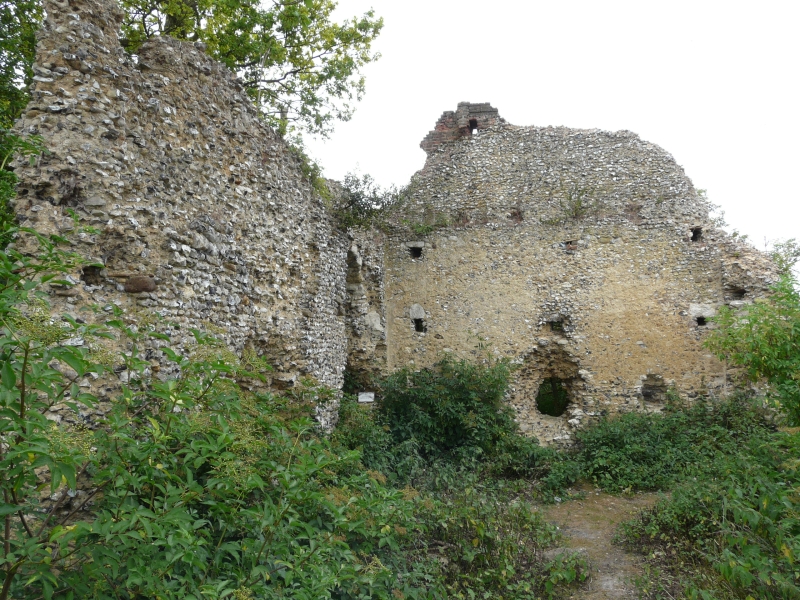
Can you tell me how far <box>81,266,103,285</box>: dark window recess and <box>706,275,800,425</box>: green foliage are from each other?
646 centimetres

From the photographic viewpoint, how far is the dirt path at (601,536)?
4633mm

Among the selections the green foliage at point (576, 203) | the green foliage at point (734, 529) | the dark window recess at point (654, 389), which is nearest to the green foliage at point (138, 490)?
the green foliage at point (734, 529)

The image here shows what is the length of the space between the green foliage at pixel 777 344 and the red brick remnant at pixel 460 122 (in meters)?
6.26

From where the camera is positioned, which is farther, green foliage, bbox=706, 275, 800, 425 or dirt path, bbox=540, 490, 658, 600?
green foliage, bbox=706, 275, 800, 425

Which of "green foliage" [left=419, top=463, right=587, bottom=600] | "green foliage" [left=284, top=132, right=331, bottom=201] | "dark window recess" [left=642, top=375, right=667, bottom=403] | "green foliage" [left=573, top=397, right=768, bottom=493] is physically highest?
"green foliage" [left=284, top=132, right=331, bottom=201]

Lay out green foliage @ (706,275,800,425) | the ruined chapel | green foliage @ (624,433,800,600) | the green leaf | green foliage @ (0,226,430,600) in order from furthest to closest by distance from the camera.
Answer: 1. green foliage @ (706,275,800,425)
2. green foliage @ (624,433,800,600)
3. the ruined chapel
4. green foliage @ (0,226,430,600)
5. the green leaf

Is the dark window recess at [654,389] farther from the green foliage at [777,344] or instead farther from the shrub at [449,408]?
the shrub at [449,408]

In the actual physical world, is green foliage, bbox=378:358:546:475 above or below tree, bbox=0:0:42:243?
below

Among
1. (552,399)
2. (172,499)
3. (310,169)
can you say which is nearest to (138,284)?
(172,499)

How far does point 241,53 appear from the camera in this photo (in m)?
9.26

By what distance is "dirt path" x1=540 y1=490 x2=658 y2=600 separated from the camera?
4.63 meters

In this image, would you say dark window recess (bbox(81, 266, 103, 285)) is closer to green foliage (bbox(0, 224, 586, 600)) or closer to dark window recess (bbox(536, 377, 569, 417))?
green foliage (bbox(0, 224, 586, 600))

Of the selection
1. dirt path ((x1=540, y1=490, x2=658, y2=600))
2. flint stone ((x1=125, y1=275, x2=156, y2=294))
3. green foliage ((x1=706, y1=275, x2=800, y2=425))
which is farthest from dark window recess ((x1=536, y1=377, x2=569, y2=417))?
flint stone ((x1=125, y1=275, x2=156, y2=294))

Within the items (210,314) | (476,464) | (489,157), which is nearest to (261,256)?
(210,314)
